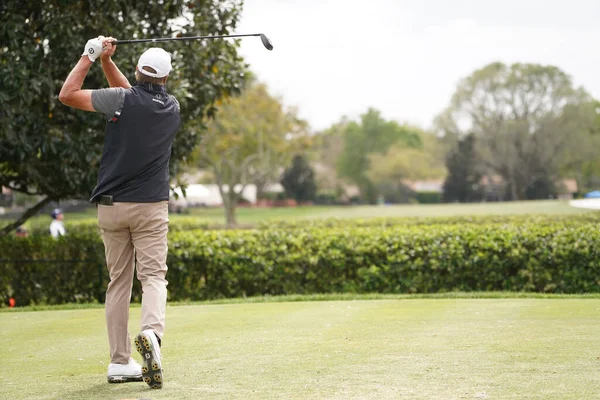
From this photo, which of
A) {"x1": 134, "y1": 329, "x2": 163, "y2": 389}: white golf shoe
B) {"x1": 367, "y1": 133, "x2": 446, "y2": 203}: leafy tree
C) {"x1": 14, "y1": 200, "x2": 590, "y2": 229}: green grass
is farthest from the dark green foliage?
{"x1": 134, "y1": 329, "x2": 163, "y2": 389}: white golf shoe

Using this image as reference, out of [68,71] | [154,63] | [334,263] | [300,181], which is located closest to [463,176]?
[300,181]

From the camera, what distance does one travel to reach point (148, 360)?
503 centimetres

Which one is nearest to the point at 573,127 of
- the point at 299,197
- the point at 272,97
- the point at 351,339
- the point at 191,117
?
the point at 299,197

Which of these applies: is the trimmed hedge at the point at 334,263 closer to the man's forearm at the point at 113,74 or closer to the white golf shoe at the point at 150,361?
the man's forearm at the point at 113,74

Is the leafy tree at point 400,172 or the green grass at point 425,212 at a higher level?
the leafy tree at point 400,172

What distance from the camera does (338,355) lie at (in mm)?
5977

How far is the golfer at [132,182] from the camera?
541 cm

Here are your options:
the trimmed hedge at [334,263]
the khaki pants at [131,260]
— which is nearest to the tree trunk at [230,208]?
the trimmed hedge at [334,263]

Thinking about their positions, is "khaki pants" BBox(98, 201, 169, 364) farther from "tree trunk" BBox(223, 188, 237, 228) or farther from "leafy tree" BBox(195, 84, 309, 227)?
"tree trunk" BBox(223, 188, 237, 228)

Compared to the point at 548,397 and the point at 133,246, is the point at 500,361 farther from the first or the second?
the point at 133,246

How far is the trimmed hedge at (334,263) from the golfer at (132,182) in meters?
6.98

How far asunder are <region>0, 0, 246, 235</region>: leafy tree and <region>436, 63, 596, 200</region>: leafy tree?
78.3 m

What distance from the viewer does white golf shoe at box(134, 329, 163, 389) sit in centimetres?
501

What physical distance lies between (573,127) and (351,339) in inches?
3414
